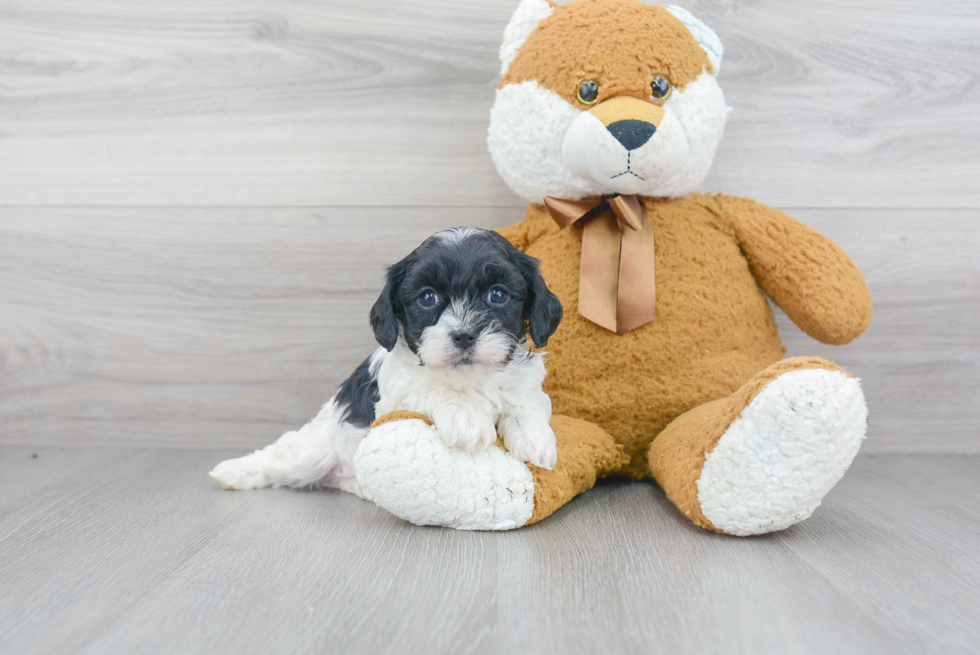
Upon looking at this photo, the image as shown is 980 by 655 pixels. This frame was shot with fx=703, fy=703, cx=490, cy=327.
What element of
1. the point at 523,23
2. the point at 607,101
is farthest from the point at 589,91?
the point at 523,23

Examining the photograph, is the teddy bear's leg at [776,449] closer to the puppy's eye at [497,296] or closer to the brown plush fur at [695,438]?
the brown plush fur at [695,438]

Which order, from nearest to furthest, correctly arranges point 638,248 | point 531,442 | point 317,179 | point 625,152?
point 531,442 < point 625,152 < point 638,248 < point 317,179

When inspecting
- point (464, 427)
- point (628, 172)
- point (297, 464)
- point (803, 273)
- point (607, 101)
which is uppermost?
point (607, 101)

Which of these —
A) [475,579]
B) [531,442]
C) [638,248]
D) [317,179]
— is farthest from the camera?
[317,179]

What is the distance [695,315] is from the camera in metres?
1.58

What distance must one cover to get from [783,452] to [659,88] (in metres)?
0.83

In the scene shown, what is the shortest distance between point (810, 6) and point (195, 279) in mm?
1902

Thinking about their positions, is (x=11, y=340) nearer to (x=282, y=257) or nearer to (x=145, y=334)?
(x=145, y=334)

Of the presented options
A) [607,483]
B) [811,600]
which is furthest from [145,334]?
[811,600]

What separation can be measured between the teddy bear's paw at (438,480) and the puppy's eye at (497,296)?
26cm

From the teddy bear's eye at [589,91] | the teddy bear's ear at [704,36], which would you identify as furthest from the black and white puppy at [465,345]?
the teddy bear's ear at [704,36]

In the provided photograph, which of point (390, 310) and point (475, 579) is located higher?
point (390, 310)

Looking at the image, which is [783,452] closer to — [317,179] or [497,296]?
[497,296]

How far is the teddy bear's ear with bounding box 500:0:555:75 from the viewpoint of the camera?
1671 millimetres
